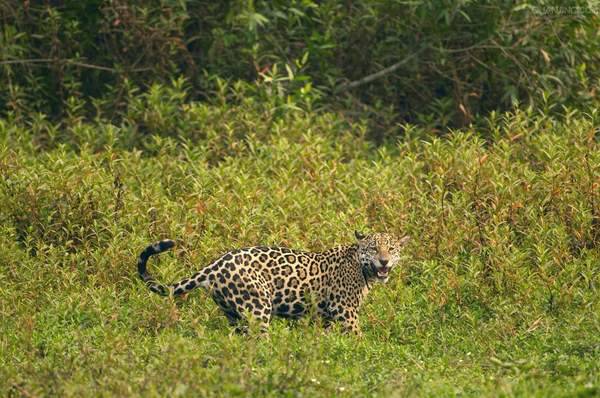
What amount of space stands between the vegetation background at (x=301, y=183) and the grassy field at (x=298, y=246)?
3 cm

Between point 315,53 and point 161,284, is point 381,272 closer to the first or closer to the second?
point 161,284

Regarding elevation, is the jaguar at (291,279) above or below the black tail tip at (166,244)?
below

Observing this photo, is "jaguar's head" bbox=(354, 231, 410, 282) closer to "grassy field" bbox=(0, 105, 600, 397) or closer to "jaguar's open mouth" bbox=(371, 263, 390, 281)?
"jaguar's open mouth" bbox=(371, 263, 390, 281)

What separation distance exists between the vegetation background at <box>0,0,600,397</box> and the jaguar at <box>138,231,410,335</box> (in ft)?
0.68

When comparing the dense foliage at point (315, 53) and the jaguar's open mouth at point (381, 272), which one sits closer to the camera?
the jaguar's open mouth at point (381, 272)

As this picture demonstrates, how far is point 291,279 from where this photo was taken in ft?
32.3

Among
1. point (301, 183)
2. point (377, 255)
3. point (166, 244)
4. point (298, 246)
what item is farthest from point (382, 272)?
point (301, 183)

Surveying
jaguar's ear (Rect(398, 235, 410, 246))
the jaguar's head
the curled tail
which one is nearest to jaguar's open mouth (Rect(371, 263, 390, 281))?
the jaguar's head

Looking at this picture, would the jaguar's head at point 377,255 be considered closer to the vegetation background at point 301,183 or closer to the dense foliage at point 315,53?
the vegetation background at point 301,183

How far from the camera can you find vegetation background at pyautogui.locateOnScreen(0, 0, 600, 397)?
335 inches

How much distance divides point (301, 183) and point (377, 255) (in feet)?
9.45

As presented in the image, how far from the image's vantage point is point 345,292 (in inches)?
A: 391

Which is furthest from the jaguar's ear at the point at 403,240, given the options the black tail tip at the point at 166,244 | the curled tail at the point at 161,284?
the black tail tip at the point at 166,244

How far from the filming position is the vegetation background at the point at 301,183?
27.9 feet
